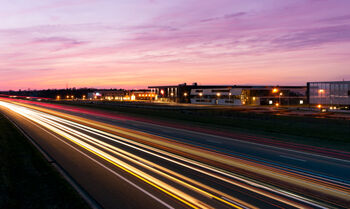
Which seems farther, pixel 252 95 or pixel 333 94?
pixel 252 95

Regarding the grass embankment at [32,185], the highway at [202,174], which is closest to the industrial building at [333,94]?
the highway at [202,174]

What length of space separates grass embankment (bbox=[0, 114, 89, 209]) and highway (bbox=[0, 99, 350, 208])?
84 cm

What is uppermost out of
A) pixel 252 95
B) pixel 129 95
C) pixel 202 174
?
pixel 129 95

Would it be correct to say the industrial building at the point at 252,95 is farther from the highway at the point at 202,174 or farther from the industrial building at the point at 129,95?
the highway at the point at 202,174

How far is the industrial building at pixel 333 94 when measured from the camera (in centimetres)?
5938

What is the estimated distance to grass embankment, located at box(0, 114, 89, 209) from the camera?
32.0 ft

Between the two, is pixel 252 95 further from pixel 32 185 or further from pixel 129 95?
pixel 129 95

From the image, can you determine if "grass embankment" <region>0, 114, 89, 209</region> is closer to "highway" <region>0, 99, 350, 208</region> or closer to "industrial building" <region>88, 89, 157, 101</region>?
"highway" <region>0, 99, 350, 208</region>

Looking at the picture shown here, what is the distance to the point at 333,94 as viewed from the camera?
61844mm

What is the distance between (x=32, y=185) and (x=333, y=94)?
69.5m

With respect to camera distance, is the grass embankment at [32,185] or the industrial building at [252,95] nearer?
the grass embankment at [32,185]

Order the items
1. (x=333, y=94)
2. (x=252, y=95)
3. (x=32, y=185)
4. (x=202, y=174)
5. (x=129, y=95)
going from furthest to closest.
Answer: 1. (x=129, y=95)
2. (x=252, y=95)
3. (x=333, y=94)
4. (x=202, y=174)
5. (x=32, y=185)

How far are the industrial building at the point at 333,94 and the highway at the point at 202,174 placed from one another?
52.9m

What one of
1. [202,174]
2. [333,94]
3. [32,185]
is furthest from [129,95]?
[202,174]
